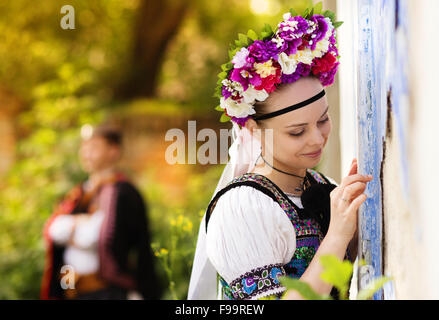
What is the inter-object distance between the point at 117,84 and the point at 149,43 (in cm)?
88

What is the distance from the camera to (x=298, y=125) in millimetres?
1508

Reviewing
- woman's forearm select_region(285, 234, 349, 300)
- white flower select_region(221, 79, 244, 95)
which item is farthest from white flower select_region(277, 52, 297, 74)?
woman's forearm select_region(285, 234, 349, 300)

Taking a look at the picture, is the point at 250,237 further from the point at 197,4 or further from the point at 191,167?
the point at 197,4

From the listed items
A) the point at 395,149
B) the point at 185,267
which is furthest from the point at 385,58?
the point at 185,267

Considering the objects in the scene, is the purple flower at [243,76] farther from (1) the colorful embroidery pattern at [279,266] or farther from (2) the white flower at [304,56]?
(1) the colorful embroidery pattern at [279,266]

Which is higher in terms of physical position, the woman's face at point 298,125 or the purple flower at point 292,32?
the purple flower at point 292,32

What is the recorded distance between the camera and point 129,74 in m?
9.45

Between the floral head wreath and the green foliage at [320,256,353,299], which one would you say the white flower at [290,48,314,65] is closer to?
the floral head wreath

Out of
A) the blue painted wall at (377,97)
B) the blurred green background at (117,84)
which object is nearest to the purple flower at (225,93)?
the blue painted wall at (377,97)

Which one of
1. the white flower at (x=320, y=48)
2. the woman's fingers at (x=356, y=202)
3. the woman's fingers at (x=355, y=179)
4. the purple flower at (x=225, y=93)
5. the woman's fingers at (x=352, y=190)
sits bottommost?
the woman's fingers at (x=356, y=202)

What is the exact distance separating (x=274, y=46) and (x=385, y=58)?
1.36 ft

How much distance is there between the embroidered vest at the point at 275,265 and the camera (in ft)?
4.56

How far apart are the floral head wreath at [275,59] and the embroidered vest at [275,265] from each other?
0.22 m

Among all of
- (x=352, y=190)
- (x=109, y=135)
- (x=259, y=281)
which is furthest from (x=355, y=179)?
(x=109, y=135)
